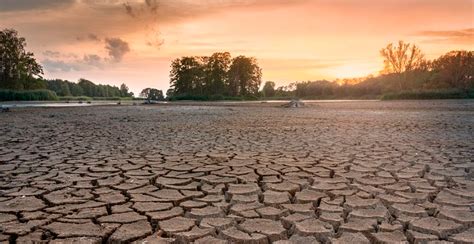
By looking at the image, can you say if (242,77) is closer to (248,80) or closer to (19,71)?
(248,80)

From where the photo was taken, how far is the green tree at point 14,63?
1747 inches

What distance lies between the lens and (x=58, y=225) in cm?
257

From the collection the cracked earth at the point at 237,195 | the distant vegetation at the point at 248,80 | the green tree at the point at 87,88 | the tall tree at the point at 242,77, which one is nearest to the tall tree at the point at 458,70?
the distant vegetation at the point at 248,80

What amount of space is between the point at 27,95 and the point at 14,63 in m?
6.15

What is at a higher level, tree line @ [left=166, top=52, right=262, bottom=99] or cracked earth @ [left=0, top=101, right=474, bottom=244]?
tree line @ [left=166, top=52, right=262, bottom=99]

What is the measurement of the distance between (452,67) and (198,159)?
163 feet

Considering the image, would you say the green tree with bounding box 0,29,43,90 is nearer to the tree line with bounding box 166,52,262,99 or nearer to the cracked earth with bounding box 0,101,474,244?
the tree line with bounding box 166,52,262,99

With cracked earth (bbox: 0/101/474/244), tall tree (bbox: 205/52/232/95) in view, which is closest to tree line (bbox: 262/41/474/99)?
tall tree (bbox: 205/52/232/95)

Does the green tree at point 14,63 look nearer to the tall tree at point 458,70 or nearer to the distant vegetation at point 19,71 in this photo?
the distant vegetation at point 19,71

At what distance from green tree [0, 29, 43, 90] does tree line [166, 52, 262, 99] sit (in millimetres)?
22334

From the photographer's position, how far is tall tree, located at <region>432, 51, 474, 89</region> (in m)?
45.0

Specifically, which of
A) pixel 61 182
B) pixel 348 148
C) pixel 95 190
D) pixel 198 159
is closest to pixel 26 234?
pixel 95 190

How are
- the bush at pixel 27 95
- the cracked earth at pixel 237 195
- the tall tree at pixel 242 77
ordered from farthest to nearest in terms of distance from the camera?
the tall tree at pixel 242 77, the bush at pixel 27 95, the cracked earth at pixel 237 195

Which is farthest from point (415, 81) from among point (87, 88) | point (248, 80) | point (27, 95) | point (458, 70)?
point (87, 88)
